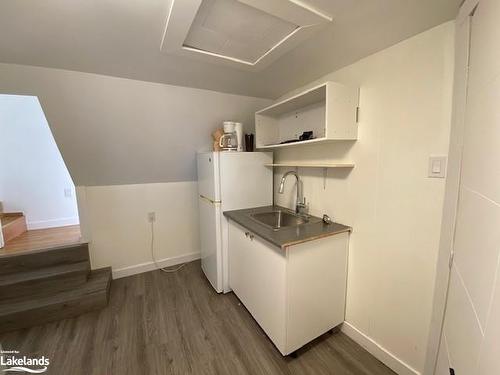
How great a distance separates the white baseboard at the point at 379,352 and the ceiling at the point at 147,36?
1.95m

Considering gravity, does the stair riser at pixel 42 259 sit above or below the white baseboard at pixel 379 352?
above

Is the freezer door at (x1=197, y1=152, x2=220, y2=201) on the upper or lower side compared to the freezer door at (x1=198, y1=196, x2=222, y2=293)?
upper

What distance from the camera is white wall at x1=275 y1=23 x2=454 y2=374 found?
1102mm

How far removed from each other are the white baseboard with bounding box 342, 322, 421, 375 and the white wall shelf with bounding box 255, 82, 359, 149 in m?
1.45

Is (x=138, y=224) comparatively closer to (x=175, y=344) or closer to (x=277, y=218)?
(x=175, y=344)

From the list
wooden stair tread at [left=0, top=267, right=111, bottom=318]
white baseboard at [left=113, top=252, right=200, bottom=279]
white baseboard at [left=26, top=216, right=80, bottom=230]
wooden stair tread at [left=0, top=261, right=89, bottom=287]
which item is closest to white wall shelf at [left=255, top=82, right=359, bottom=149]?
white baseboard at [left=113, top=252, right=200, bottom=279]

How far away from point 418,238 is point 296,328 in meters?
0.95

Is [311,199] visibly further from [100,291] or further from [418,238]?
[100,291]

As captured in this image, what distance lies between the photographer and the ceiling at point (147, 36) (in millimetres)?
1003

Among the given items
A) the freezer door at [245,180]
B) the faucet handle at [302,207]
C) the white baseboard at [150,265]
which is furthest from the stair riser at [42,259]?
the faucet handle at [302,207]

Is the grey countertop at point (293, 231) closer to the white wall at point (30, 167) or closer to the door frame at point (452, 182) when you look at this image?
the door frame at point (452, 182)

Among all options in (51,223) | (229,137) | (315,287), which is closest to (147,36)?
(229,137)

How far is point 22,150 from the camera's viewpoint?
2.97 metres

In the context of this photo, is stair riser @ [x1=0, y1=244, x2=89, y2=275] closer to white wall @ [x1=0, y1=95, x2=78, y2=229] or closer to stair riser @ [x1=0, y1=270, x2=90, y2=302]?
stair riser @ [x1=0, y1=270, x2=90, y2=302]
